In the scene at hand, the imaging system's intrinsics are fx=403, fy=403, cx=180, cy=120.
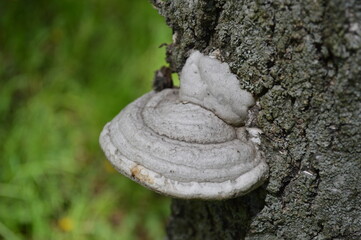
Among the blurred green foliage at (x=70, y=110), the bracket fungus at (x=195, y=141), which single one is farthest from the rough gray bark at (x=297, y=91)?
the blurred green foliage at (x=70, y=110)

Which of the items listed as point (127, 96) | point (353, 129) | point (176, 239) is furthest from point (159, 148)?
point (127, 96)

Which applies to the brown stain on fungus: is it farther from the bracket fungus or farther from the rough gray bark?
the rough gray bark

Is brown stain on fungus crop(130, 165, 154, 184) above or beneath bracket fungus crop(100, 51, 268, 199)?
beneath

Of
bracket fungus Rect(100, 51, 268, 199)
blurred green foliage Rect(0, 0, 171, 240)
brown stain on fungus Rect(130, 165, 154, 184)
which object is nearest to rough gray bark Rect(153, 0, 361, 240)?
bracket fungus Rect(100, 51, 268, 199)

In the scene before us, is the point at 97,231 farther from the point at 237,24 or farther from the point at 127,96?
the point at 237,24

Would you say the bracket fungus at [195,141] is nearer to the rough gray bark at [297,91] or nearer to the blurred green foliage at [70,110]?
the rough gray bark at [297,91]

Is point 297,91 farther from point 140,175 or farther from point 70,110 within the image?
point 70,110

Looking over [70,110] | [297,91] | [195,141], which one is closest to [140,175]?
[195,141]

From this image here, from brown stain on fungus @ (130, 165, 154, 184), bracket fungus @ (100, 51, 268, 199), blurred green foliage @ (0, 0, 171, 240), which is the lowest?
blurred green foliage @ (0, 0, 171, 240)
